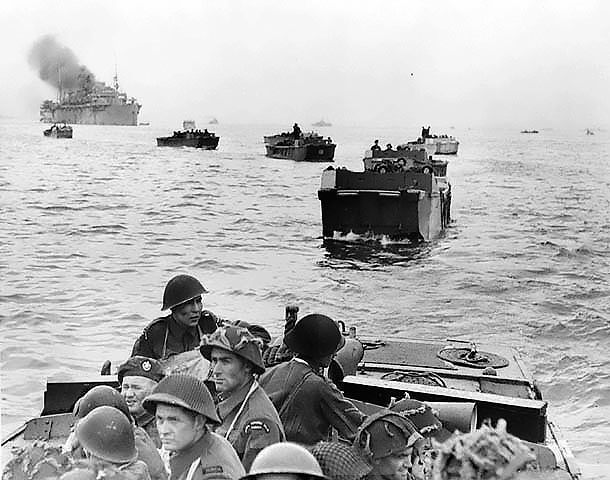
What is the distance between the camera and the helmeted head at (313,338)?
13.2ft

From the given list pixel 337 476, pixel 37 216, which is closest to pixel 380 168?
pixel 37 216

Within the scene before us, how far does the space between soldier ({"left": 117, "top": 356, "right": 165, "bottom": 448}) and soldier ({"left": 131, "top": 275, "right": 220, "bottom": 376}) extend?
1162mm

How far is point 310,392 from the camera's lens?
3.93 metres

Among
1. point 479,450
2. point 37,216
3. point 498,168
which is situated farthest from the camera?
point 498,168

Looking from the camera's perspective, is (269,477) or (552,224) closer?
(269,477)

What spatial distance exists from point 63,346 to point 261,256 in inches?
396

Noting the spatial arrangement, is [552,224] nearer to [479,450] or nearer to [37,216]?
[37,216]

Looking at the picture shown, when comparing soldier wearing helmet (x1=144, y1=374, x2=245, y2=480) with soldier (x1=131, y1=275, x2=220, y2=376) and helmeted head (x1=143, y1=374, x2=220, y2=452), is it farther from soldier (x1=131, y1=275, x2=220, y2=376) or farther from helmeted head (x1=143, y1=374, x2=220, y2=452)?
soldier (x1=131, y1=275, x2=220, y2=376)

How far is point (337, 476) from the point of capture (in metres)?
2.93

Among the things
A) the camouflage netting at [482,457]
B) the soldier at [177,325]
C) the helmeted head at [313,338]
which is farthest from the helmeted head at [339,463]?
the soldier at [177,325]

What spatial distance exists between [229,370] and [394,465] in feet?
3.06

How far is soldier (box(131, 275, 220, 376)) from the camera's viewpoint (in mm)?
5605

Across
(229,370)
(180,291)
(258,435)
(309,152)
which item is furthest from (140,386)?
(309,152)

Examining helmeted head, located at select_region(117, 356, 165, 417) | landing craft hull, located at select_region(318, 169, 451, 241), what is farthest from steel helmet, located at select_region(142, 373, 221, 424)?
landing craft hull, located at select_region(318, 169, 451, 241)
